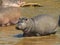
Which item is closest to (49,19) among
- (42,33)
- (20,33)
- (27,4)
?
(42,33)

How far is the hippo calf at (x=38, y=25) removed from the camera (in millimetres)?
6993

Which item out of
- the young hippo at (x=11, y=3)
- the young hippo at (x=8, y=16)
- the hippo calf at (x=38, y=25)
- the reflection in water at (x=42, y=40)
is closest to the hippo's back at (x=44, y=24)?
the hippo calf at (x=38, y=25)

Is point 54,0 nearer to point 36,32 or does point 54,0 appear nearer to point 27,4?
point 27,4

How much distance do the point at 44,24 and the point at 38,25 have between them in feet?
0.51

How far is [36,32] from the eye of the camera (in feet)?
23.3

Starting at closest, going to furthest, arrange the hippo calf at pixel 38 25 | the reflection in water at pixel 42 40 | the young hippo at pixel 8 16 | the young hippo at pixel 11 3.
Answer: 1. the reflection in water at pixel 42 40
2. the hippo calf at pixel 38 25
3. the young hippo at pixel 8 16
4. the young hippo at pixel 11 3

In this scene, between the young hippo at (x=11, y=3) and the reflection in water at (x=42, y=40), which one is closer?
the reflection in water at (x=42, y=40)

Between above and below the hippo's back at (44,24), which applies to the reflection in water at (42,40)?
below

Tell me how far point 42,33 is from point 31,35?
278 millimetres

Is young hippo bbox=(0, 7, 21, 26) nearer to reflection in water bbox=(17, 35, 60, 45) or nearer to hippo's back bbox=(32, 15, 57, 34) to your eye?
hippo's back bbox=(32, 15, 57, 34)

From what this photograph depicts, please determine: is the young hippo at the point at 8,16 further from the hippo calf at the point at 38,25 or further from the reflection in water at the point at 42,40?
the reflection in water at the point at 42,40

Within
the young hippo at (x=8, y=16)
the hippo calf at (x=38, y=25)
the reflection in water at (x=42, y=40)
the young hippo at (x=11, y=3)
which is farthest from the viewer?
the young hippo at (x=11, y=3)

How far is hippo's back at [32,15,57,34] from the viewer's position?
7078 millimetres

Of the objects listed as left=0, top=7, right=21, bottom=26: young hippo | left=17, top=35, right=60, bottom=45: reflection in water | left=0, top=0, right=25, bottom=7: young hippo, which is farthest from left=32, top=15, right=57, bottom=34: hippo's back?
left=0, top=0, right=25, bottom=7: young hippo
